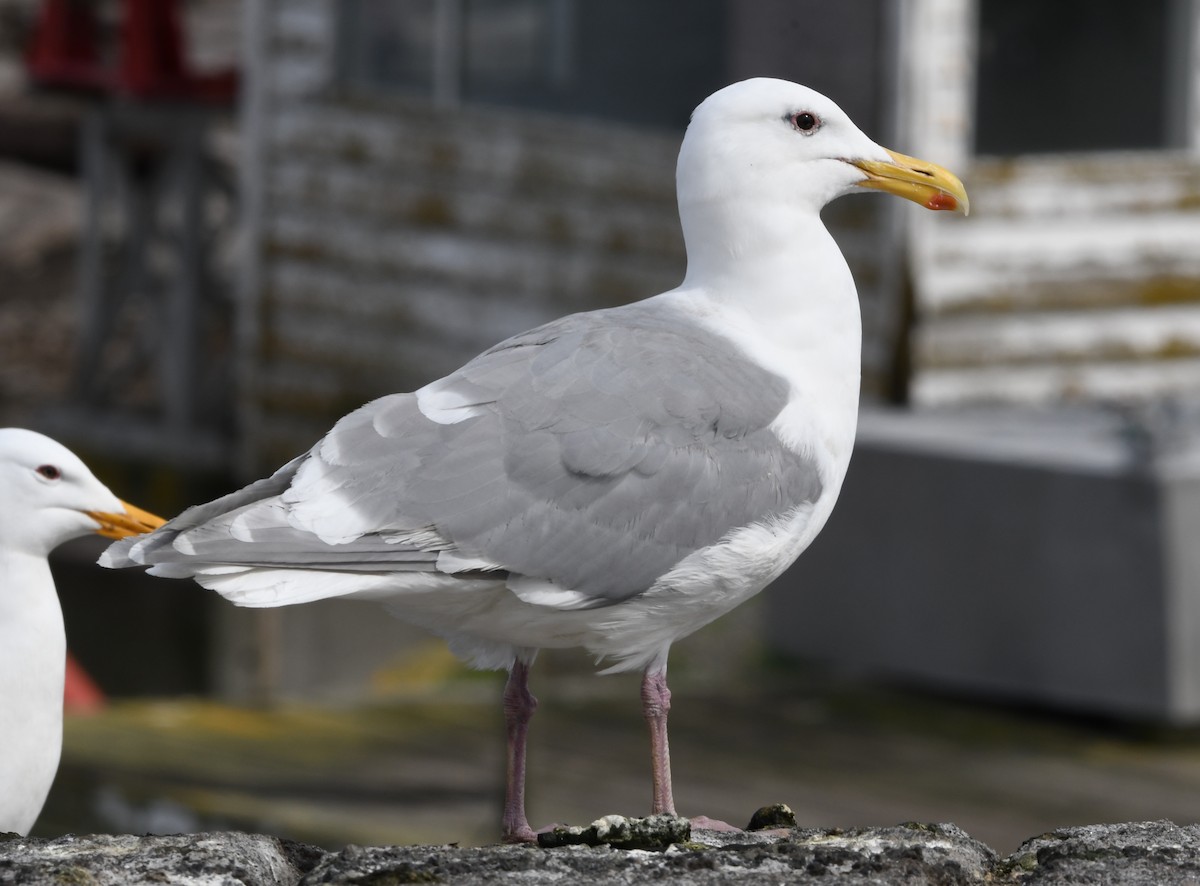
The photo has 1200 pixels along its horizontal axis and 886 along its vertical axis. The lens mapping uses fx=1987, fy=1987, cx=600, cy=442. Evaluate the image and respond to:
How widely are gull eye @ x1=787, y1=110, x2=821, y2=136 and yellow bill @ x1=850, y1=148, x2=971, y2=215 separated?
9 centimetres

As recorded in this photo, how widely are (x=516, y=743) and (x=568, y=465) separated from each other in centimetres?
50

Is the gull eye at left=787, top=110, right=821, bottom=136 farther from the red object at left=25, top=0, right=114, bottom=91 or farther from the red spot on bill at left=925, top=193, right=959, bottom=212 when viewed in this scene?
the red object at left=25, top=0, right=114, bottom=91

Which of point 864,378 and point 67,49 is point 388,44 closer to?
point 67,49

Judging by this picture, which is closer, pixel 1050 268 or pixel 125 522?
pixel 125 522

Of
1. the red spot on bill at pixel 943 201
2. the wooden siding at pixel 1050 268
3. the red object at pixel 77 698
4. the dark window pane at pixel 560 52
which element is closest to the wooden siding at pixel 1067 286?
the wooden siding at pixel 1050 268

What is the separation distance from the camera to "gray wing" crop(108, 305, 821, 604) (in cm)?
290

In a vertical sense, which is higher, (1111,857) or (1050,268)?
(1050,268)

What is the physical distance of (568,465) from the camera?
302 centimetres

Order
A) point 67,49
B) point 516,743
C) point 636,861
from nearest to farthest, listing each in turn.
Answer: point 636,861 → point 516,743 → point 67,49

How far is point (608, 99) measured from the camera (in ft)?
29.5

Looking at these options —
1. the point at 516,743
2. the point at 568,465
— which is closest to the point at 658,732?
the point at 516,743

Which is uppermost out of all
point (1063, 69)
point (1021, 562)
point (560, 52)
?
point (560, 52)

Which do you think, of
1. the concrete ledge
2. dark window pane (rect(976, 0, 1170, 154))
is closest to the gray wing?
the concrete ledge

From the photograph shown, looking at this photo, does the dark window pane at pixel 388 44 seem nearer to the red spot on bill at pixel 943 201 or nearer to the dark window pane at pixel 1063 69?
the dark window pane at pixel 1063 69
